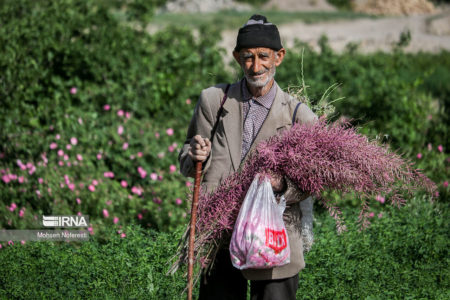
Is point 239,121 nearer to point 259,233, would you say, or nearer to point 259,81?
point 259,81

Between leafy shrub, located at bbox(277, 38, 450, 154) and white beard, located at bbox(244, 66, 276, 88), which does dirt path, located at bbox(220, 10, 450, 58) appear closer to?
leafy shrub, located at bbox(277, 38, 450, 154)

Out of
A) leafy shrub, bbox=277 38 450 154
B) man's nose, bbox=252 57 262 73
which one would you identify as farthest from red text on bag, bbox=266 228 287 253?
leafy shrub, bbox=277 38 450 154

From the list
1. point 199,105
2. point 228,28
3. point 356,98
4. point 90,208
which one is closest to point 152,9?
point 356,98

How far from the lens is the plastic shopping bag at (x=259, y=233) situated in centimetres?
264

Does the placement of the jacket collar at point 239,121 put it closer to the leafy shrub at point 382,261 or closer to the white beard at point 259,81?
the white beard at point 259,81

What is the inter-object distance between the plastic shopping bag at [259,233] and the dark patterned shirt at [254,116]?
A: 29 cm

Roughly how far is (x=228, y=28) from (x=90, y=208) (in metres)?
15.8

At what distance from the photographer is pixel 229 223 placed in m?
2.85

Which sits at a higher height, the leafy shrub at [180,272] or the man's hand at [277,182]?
the man's hand at [277,182]

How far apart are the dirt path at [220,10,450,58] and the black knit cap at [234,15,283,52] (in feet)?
46.7

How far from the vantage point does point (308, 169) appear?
108 inches

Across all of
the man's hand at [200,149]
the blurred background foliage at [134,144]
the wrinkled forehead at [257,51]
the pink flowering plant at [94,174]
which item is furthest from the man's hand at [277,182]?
the pink flowering plant at [94,174]

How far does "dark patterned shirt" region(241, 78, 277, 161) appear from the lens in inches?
118

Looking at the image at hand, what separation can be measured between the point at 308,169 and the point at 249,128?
415mm
